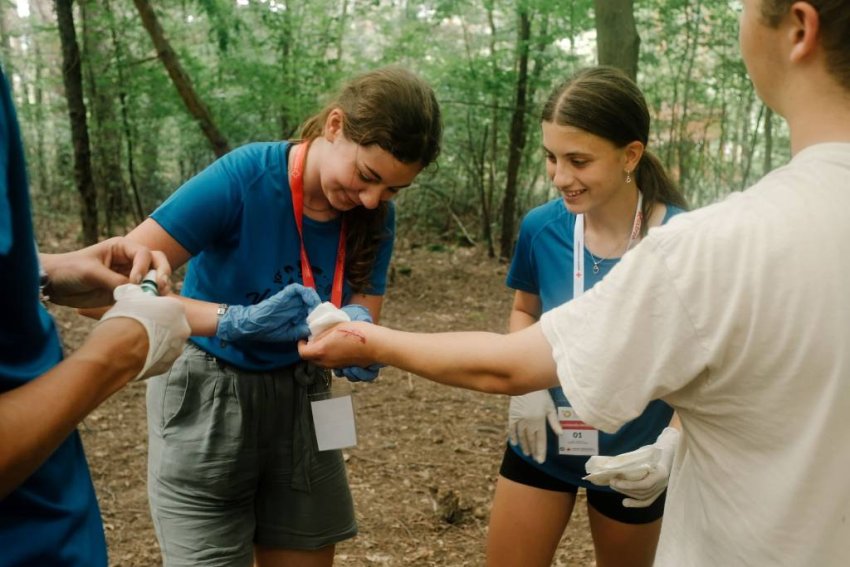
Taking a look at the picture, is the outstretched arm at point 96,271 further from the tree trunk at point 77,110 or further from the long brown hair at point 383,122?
the tree trunk at point 77,110

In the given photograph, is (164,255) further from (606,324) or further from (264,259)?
(606,324)

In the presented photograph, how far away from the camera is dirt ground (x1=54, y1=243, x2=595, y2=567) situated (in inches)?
160

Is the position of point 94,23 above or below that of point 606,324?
above

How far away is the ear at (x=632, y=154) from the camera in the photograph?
2.57 meters

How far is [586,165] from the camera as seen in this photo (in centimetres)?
253

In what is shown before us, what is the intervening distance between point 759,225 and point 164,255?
1542mm

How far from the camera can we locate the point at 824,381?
45.7 inches

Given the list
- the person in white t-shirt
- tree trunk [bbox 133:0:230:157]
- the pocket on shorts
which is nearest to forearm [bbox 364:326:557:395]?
the person in white t-shirt

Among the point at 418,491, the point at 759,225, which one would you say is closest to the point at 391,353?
the point at 759,225

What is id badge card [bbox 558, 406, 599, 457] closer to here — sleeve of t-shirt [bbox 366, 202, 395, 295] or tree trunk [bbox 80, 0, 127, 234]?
sleeve of t-shirt [bbox 366, 202, 395, 295]

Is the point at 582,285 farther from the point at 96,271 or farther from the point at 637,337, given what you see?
the point at 96,271

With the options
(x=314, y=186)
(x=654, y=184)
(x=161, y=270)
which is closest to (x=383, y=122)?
(x=314, y=186)

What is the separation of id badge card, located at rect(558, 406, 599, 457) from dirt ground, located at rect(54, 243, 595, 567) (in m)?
1.76

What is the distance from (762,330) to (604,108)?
1.49 metres
